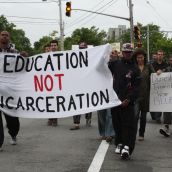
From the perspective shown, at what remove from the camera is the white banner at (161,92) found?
1092cm

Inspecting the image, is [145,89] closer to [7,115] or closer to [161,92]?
[161,92]

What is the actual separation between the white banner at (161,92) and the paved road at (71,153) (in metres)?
0.58

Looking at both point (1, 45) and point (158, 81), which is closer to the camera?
point (1, 45)

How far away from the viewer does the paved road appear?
7625 millimetres

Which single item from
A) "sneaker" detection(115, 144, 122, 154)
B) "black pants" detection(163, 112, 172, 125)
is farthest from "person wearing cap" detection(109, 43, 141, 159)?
"black pants" detection(163, 112, 172, 125)

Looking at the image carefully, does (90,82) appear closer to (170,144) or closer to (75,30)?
(170,144)

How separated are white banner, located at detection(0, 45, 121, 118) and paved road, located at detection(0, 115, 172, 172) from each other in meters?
0.66

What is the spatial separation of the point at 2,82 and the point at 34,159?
4.90 ft

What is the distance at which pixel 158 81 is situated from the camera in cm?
1106

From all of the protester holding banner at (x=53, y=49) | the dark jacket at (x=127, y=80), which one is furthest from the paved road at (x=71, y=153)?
the dark jacket at (x=127, y=80)

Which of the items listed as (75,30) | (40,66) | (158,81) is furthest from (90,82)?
(75,30)

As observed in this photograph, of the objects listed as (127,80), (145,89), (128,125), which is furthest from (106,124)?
(127,80)

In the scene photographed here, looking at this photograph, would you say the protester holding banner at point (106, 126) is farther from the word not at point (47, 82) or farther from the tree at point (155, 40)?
the tree at point (155, 40)

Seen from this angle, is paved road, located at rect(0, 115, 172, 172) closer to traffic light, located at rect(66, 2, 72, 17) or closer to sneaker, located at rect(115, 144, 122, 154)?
sneaker, located at rect(115, 144, 122, 154)
